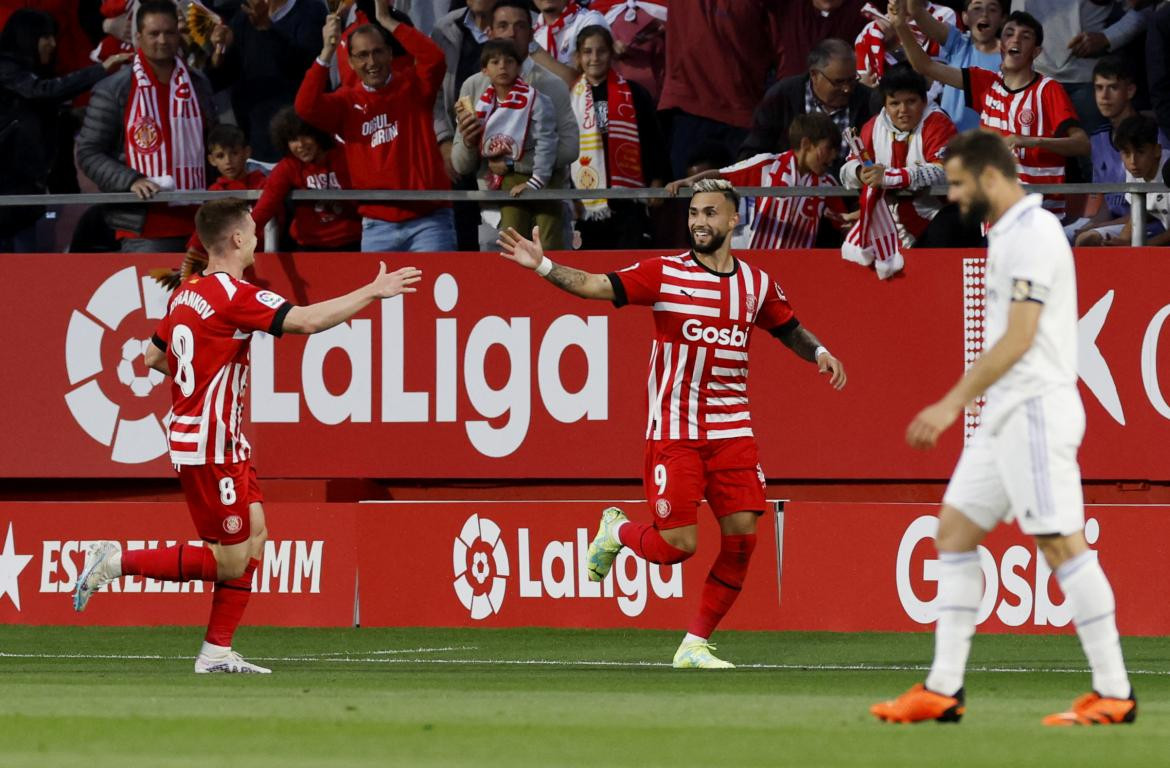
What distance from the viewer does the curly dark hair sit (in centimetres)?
1427

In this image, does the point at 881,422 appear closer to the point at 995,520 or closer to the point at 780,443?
the point at 780,443

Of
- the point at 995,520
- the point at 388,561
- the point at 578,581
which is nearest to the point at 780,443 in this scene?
the point at 578,581

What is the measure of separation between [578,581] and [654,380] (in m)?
3.36

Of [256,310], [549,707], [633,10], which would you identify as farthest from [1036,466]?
[633,10]

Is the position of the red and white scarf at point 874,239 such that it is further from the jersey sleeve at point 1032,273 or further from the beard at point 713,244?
the jersey sleeve at point 1032,273

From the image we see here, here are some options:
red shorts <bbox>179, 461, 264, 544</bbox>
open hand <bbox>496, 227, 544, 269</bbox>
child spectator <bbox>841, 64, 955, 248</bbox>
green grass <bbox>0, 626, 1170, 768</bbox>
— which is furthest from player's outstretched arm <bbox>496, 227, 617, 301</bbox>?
child spectator <bbox>841, 64, 955, 248</bbox>

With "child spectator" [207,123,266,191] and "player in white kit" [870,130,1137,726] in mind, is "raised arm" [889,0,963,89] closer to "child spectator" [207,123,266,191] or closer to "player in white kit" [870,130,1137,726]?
"child spectator" [207,123,266,191]

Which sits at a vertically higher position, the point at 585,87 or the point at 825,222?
the point at 585,87

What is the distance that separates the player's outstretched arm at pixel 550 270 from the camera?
10.5 metres

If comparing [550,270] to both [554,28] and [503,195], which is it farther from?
[554,28]

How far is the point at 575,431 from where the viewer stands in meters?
14.5

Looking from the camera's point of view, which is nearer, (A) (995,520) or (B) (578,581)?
(A) (995,520)

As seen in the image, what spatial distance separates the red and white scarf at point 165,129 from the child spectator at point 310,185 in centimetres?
62

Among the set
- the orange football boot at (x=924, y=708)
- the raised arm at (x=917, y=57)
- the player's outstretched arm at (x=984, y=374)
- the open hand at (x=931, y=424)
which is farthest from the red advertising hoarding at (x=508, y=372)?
the open hand at (x=931, y=424)
